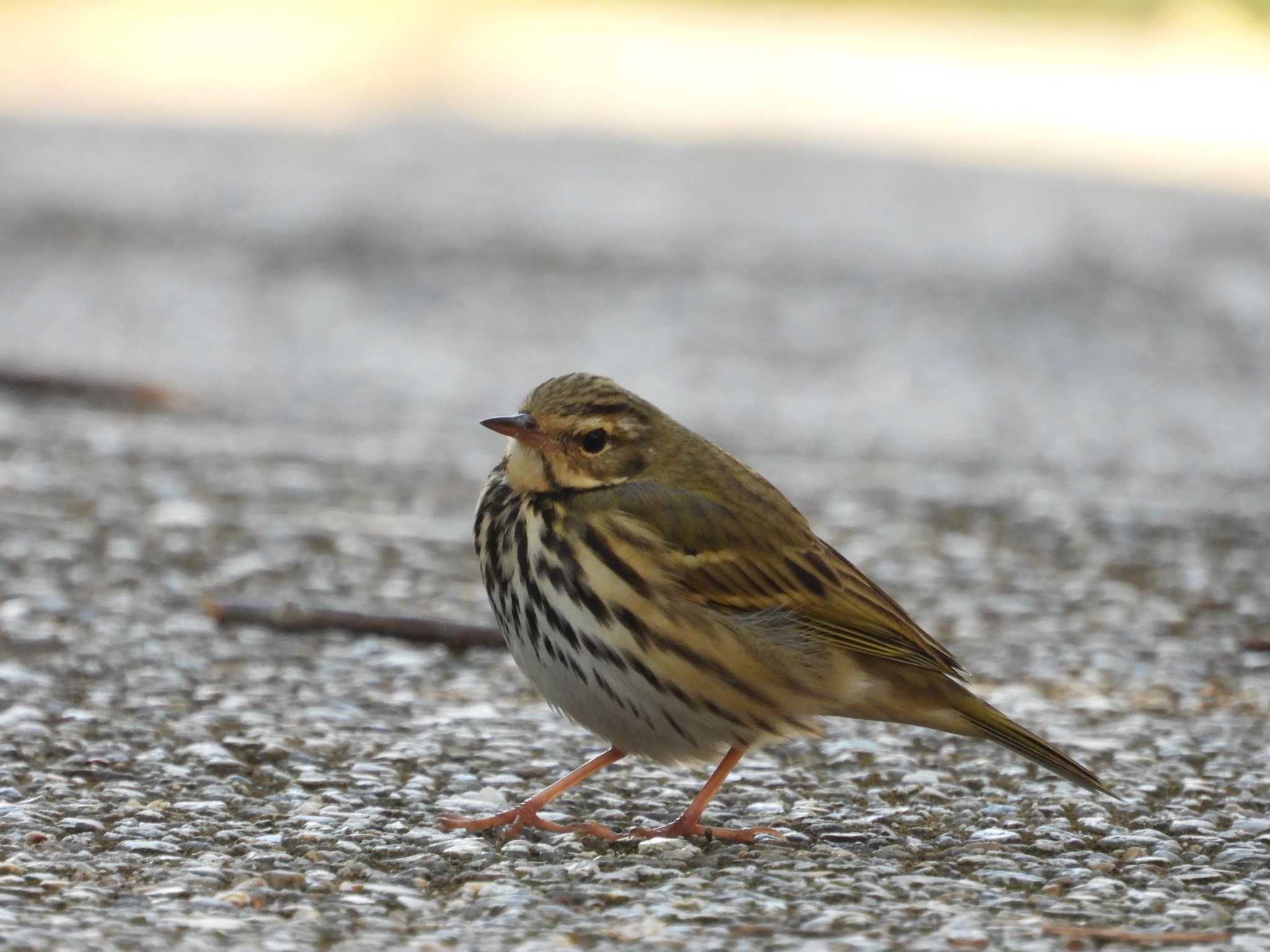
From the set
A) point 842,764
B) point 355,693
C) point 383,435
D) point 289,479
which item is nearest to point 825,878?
point 842,764

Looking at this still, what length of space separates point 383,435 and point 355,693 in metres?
4.29

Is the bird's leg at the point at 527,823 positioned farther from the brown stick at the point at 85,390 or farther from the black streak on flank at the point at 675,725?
the brown stick at the point at 85,390

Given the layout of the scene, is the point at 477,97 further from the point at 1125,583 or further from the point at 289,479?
the point at 1125,583

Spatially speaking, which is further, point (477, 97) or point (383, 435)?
point (477, 97)

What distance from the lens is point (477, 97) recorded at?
69.1 feet

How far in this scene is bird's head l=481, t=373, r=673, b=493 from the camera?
4.94 meters

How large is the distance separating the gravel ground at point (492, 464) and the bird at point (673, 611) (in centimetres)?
24

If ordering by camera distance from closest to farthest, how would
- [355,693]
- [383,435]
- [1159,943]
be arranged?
1. [1159,943]
2. [355,693]
3. [383,435]

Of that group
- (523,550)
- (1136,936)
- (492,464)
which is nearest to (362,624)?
(523,550)

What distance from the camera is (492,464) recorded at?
9.42m

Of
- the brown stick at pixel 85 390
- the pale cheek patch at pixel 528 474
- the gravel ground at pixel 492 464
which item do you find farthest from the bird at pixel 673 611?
the brown stick at pixel 85 390

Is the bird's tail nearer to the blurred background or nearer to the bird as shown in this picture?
the bird

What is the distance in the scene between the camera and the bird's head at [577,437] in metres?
4.94

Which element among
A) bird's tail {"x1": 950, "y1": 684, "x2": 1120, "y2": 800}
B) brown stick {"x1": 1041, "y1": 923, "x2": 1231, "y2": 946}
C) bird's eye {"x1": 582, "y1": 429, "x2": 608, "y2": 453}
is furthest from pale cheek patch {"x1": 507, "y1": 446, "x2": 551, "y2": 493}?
brown stick {"x1": 1041, "y1": 923, "x2": 1231, "y2": 946}
